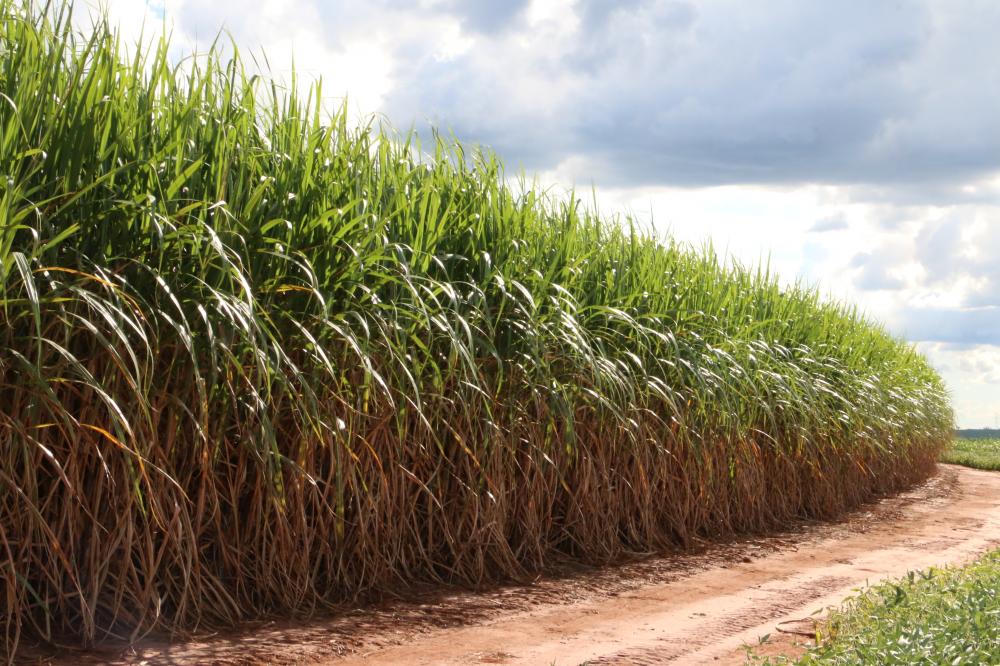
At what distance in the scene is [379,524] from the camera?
3920mm

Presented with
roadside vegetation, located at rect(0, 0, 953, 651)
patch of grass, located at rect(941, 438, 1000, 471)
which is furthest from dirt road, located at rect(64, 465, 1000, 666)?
patch of grass, located at rect(941, 438, 1000, 471)

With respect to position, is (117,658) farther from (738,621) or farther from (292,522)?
(738,621)

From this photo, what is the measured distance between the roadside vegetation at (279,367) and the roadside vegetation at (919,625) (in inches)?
54.4

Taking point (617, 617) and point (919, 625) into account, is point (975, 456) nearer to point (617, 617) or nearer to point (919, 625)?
point (617, 617)

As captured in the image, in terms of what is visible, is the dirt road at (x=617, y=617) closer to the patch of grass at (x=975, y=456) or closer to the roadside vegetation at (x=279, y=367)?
the roadside vegetation at (x=279, y=367)

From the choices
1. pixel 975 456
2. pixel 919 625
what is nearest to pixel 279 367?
pixel 919 625

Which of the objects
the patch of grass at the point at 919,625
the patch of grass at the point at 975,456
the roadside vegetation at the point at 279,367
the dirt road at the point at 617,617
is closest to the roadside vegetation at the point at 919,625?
the patch of grass at the point at 919,625

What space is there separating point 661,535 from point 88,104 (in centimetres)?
377

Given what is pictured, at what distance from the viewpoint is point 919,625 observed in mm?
3426

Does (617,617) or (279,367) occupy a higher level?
(279,367)

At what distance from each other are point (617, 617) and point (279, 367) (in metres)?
1.83

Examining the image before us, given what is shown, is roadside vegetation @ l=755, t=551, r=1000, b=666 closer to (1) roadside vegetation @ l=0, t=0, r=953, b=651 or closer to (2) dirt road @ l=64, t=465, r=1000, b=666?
(2) dirt road @ l=64, t=465, r=1000, b=666

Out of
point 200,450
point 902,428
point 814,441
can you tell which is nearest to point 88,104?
point 200,450

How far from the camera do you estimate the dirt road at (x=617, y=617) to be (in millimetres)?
3381
